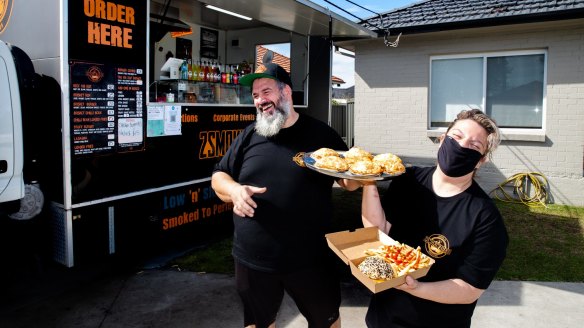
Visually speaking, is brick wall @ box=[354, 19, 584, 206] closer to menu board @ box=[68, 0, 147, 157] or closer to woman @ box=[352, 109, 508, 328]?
menu board @ box=[68, 0, 147, 157]

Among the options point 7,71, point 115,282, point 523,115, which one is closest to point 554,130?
point 523,115

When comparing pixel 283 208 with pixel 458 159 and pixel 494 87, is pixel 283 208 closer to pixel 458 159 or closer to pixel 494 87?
pixel 458 159

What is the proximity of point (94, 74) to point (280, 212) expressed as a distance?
7.77 ft

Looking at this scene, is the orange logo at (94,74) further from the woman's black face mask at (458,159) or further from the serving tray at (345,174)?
the woman's black face mask at (458,159)

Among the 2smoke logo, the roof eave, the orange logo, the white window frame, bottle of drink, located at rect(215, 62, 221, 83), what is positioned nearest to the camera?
the orange logo

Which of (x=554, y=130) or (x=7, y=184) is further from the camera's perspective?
(x=554, y=130)

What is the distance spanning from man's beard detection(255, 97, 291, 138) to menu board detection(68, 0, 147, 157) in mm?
1968

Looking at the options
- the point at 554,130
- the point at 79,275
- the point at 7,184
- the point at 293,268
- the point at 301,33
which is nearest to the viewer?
the point at 293,268

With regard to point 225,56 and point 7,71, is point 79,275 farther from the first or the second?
point 225,56

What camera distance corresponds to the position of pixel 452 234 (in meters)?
1.81

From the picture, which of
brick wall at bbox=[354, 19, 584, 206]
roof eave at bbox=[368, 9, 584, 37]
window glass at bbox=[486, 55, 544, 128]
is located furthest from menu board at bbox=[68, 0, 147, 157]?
window glass at bbox=[486, 55, 544, 128]

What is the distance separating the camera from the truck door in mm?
3215

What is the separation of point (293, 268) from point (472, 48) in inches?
293

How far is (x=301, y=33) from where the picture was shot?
7.04 m
